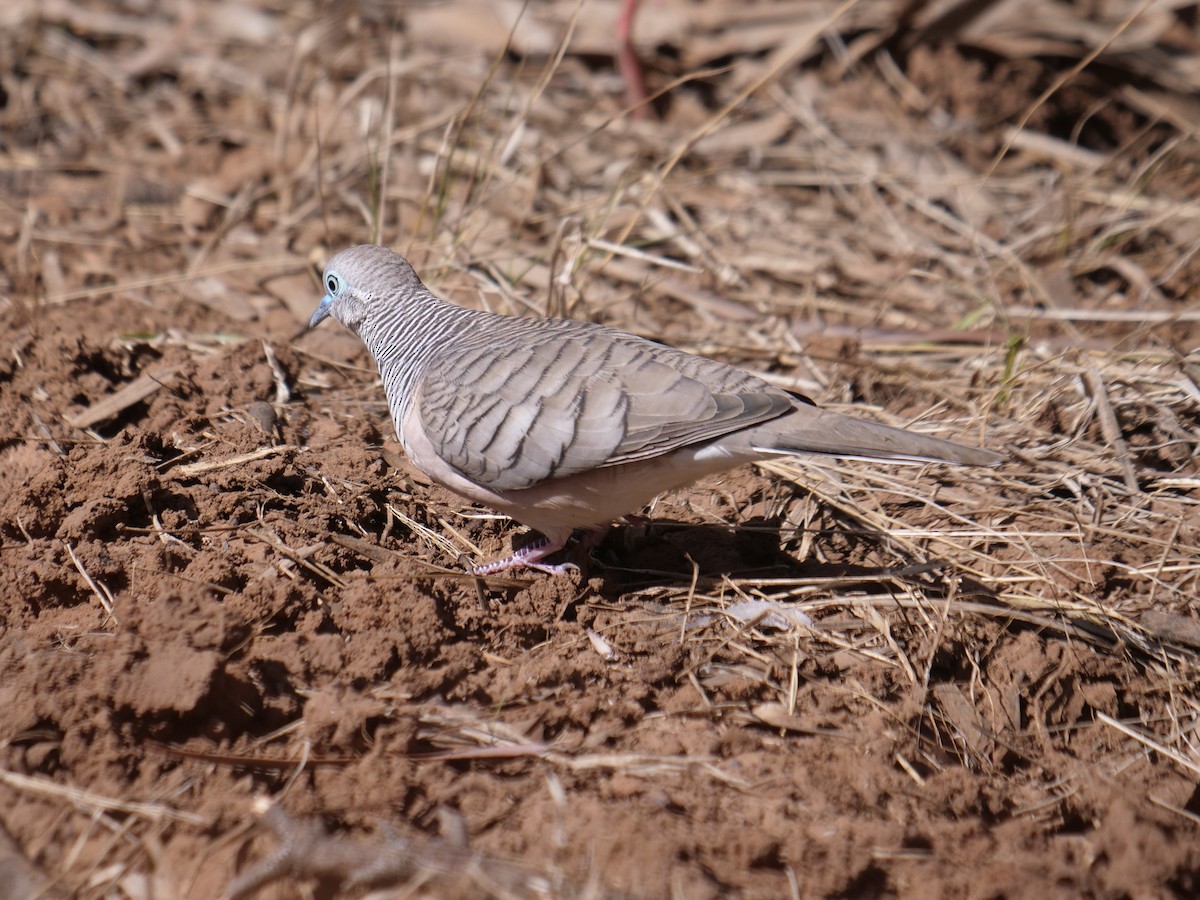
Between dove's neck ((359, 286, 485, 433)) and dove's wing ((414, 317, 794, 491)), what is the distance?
178 mm

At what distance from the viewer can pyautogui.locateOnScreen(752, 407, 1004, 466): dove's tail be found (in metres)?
3.53

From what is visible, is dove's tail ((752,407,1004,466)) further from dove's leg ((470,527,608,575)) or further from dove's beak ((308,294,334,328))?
dove's beak ((308,294,334,328))

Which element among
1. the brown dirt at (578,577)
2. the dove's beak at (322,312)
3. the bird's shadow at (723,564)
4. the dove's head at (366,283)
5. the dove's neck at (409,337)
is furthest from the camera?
the dove's beak at (322,312)

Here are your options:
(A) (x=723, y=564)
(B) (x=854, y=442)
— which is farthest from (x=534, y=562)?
(B) (x=854, y=442)

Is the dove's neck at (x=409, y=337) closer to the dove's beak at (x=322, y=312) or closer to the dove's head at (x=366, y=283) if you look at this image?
the dove's head at (x=366, y=283)

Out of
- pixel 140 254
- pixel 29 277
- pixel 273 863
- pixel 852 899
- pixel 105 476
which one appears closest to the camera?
pixel 273 863

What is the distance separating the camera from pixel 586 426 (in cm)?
386

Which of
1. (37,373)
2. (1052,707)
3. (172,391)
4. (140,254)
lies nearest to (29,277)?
(140,254)

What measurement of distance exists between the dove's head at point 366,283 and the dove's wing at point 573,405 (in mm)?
678

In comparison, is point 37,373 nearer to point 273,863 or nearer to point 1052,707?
point 273,863

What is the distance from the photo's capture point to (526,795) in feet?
10.7

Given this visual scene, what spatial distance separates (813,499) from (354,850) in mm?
2598

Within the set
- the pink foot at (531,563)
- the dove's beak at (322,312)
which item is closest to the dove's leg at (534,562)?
the pink foot at (531,563)

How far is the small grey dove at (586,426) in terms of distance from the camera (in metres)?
3.79
